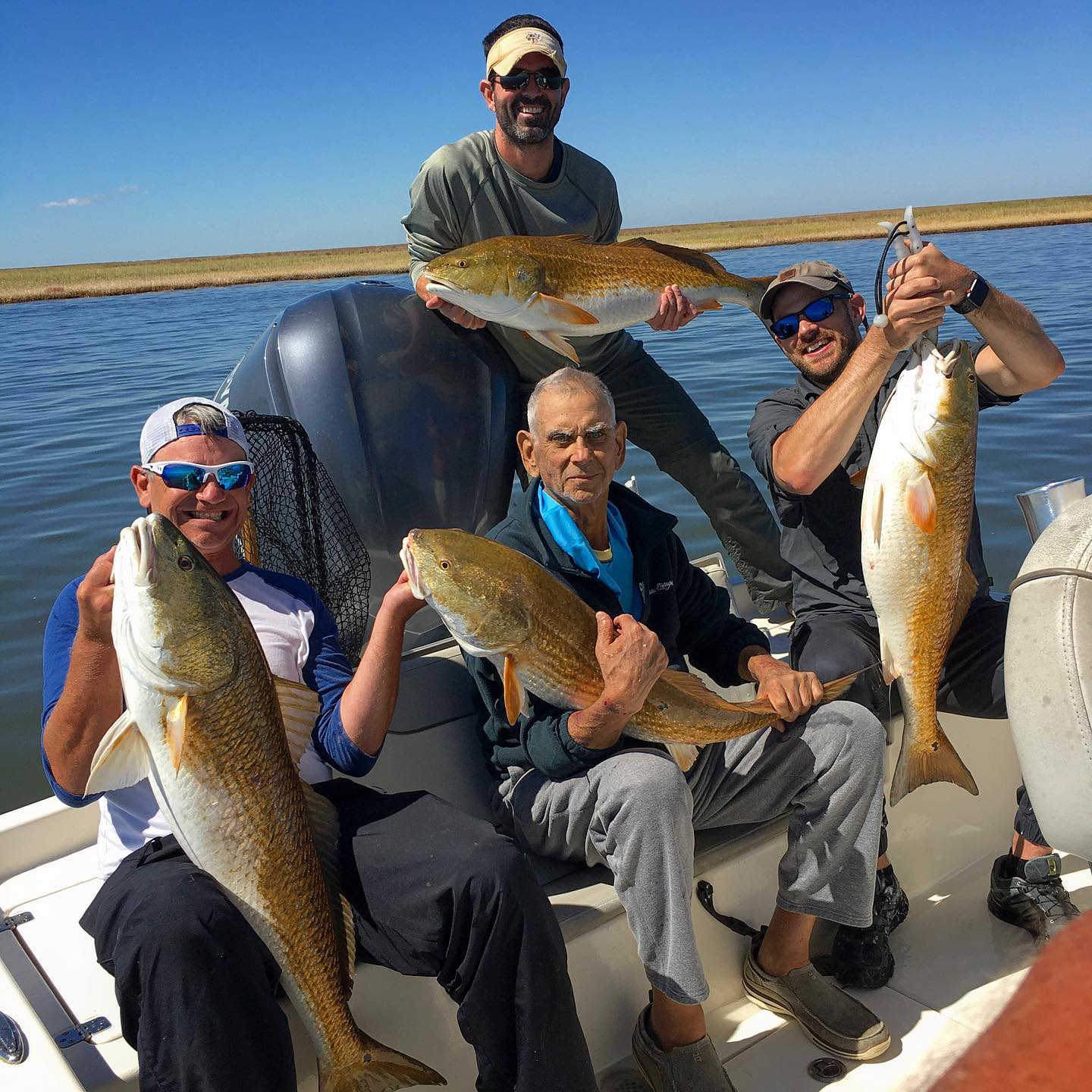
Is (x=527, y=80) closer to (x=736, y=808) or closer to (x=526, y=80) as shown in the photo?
(x=526, y=80)

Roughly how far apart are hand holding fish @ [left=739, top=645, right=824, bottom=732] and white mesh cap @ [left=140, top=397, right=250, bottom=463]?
61.3 inches

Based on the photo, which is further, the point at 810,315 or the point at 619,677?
the point at 810,315

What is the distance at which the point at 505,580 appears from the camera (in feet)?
8.04

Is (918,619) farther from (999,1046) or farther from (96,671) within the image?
(999,1046)

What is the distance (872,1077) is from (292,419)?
271 cm

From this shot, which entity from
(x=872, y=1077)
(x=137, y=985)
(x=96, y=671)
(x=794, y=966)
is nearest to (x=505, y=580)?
(x=96, y=671)

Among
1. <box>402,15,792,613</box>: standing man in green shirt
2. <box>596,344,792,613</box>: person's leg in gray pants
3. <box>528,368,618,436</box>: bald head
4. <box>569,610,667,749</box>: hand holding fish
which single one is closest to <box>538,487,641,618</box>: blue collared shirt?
<box>528,368,618,436</box>: bald head

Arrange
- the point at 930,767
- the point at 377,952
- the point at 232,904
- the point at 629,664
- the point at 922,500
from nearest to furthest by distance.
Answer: the point at 232,904 < the point at 377,952 < the point at 629,664 < the point at 922,500 < the point at 930,767

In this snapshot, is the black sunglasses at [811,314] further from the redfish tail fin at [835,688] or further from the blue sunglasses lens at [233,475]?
the blue sunglasses lens at [233,475]

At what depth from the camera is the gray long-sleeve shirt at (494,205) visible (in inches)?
158

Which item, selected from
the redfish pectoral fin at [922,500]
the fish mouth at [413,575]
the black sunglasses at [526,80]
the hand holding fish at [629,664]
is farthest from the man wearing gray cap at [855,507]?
the fish mouth at [413,575]

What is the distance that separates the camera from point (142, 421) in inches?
476

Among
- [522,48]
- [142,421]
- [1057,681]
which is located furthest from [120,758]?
[142,421]

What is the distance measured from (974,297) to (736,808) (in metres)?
1.55
